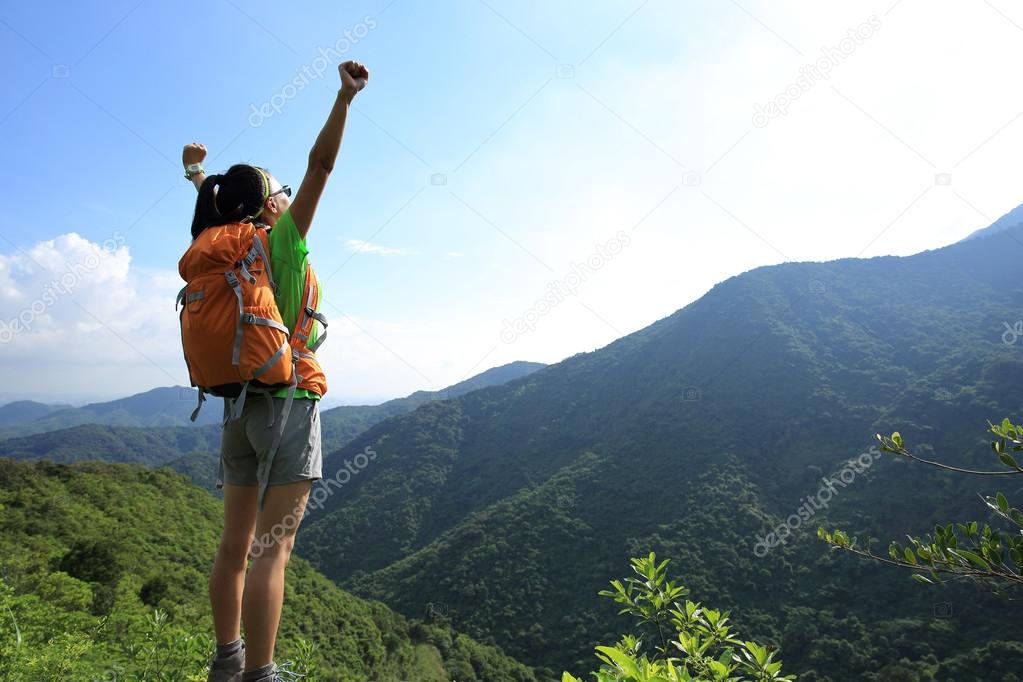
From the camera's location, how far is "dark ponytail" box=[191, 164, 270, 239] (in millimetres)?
1977

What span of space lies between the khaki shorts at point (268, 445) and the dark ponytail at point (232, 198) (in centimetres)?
71

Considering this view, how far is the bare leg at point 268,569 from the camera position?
1627mm

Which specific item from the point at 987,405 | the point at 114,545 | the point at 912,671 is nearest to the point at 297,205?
the point at 114,545

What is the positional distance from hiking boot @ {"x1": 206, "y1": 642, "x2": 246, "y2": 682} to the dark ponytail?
157cm

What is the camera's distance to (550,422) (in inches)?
3191

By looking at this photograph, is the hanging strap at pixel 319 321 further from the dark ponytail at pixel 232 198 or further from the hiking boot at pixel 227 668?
the hiking boot at pixel 227 668

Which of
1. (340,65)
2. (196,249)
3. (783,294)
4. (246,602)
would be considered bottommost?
(246,602)

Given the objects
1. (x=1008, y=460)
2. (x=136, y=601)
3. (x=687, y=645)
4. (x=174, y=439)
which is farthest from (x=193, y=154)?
(x=174, y=439)

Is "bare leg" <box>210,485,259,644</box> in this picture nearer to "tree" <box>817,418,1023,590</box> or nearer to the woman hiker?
the woman hiker

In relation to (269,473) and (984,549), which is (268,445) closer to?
(269,473)

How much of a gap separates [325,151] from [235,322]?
660 mm

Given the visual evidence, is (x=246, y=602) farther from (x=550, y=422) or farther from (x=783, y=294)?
(x=783, y=294)

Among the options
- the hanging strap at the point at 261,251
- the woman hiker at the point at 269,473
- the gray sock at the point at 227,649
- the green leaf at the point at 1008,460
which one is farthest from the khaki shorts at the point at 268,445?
the green leaf at the point at 1008,460

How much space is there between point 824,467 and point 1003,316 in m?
31.3
